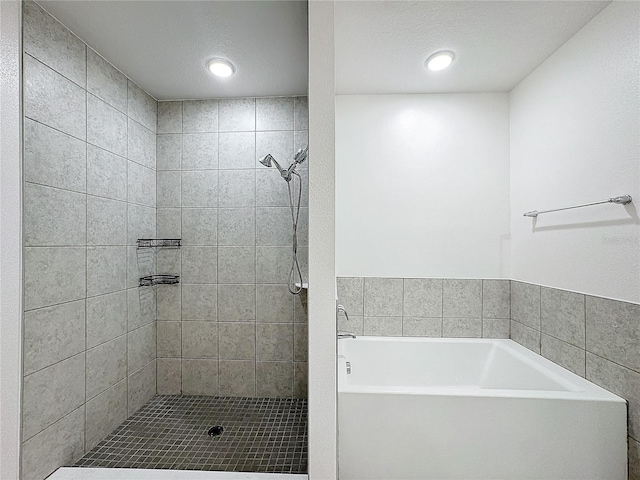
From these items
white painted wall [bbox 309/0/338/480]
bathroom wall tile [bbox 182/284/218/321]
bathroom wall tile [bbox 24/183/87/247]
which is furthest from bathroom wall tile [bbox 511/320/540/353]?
bathroom wall tile [bbox 24/183/87/247]

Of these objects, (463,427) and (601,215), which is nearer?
(463,427)

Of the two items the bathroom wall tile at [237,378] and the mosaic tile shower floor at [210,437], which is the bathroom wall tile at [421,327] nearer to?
the mosaic tile shower floor at [210,437]

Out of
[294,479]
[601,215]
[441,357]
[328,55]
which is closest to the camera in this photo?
[328,55]

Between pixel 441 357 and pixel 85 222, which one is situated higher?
pixel 85 222

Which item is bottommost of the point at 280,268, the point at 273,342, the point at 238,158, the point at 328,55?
the point at 273,342

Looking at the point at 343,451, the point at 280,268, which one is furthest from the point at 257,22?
the point at 343,451

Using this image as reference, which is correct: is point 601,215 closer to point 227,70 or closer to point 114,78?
point 227,70

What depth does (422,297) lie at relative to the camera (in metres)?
2.79

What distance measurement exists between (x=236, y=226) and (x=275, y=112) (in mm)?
603

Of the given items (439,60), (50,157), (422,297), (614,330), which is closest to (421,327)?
(422,297)

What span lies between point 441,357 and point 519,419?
3.08 feet

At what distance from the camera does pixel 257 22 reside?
1864 millimetres

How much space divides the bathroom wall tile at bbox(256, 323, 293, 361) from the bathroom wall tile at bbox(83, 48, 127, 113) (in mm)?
1320

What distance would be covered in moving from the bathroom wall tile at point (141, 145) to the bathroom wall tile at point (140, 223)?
0.22 metres
